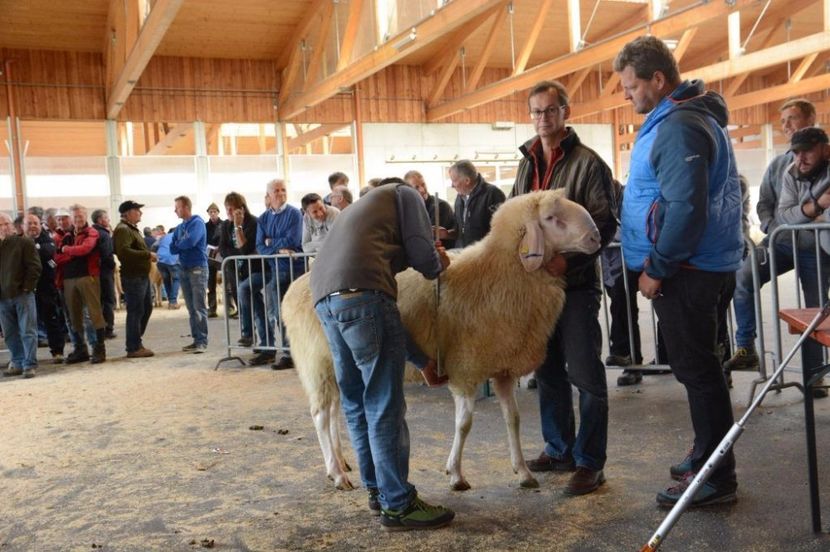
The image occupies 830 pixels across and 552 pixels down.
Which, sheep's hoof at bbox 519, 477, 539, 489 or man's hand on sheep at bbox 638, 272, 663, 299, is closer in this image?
man's hand on sheep at bbox 638, 272, 663, 299

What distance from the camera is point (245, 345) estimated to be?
766cm

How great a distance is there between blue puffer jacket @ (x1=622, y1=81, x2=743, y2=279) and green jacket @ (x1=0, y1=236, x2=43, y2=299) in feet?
21.2

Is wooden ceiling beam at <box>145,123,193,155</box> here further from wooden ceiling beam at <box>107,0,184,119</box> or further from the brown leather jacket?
the brown leather jacket

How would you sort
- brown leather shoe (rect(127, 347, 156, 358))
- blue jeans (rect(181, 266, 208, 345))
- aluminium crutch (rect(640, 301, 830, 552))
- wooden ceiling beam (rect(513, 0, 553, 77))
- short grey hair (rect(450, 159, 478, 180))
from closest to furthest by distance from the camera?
aluminium crutch (rect(640, 301, 830, 552))
short grey hair (rect(450, 159, 478, 180))
brown leather shoe (rect(127, 347, 156, 358))
blue jeans (rect(181, 266, 208, 345))
wooden ceiling beam (rect(513, 0, 553, 77))

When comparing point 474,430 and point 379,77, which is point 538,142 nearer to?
point 474,430

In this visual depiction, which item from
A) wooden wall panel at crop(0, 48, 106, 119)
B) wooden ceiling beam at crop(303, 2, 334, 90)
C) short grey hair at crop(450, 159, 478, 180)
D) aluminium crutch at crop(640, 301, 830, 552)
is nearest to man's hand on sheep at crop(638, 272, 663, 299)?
aluminium crutch at crop(640, 301, 830, 552)

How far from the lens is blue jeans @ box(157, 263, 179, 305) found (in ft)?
39.9

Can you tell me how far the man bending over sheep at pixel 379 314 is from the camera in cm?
287

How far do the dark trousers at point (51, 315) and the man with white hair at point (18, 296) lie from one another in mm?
800

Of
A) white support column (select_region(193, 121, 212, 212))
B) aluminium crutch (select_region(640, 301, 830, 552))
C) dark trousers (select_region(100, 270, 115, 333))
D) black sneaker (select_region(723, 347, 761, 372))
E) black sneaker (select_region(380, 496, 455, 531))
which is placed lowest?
black sneaker (select_region(380, 496, 455, 531))

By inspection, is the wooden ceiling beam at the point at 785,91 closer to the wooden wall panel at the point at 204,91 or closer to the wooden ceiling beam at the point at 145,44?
the wooden wall panel at the point at 204,91

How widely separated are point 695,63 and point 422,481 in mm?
18713

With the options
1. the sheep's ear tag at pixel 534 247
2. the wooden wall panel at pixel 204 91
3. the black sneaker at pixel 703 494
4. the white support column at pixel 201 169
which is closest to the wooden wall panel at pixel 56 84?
the wooden wall panel at pixel 204 91

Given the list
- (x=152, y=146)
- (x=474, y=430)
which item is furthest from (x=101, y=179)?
(x=474, y=430)
